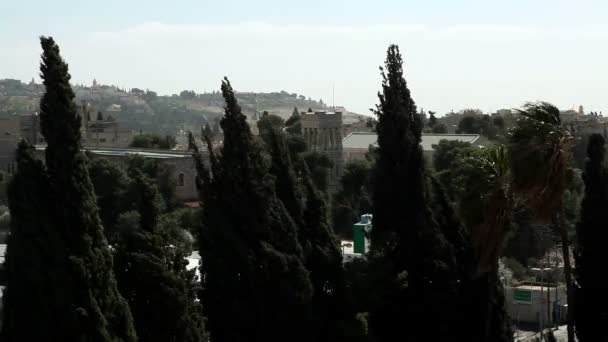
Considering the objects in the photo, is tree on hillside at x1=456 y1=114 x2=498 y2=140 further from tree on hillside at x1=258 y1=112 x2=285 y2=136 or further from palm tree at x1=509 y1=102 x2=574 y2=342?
palm tree at x1=509 y1=102 x2=574 y2=342

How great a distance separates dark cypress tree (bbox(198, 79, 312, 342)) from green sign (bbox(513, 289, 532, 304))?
57.3 feet

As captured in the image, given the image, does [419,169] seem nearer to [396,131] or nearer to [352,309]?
[396,131]

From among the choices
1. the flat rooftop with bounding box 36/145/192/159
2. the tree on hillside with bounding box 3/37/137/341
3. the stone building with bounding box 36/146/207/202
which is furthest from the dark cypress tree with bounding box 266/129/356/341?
the flat rooftop with bounding box 36/145/192/159

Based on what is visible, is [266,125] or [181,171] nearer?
[266,125]

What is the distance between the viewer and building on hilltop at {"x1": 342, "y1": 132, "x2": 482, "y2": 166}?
70188mm

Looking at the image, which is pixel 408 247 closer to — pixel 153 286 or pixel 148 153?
pixel 153 286

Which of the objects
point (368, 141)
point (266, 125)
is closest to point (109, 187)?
point (266, 125)

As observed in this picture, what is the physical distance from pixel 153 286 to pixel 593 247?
6249 mm

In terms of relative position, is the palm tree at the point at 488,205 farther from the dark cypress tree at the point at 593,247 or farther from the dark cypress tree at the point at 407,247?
the dark cypress tree at the point at 593,247

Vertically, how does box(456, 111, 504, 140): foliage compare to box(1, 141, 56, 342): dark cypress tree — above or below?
below

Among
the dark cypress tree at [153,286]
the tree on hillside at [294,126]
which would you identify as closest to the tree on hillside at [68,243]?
the dark cypress tree at [153,286]

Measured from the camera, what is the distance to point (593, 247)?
15.3m

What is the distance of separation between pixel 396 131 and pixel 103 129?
67.0m

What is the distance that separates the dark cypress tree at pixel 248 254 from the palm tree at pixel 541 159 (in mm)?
3037
